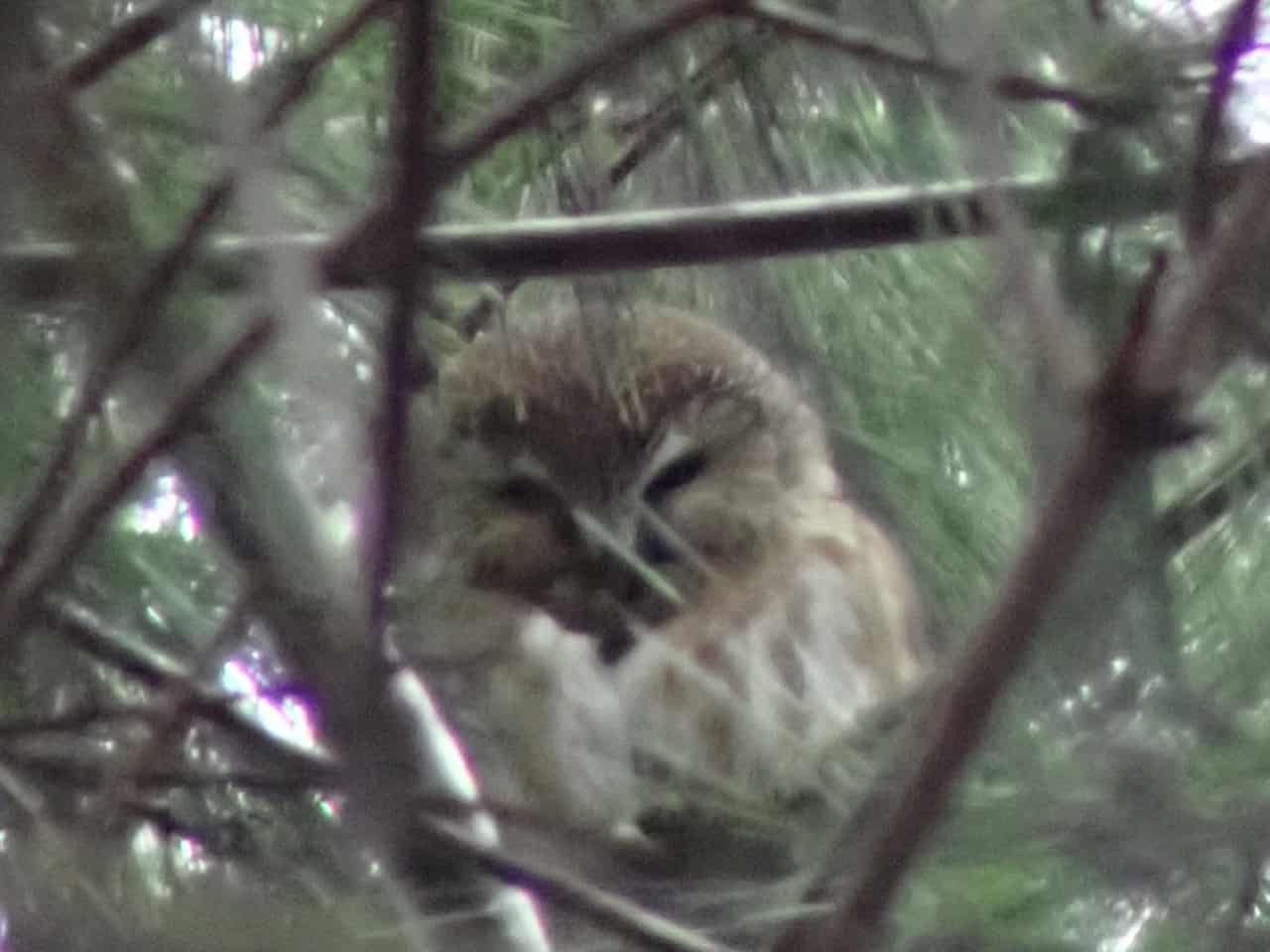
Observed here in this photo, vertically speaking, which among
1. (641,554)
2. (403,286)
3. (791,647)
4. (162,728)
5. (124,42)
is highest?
(124,42)

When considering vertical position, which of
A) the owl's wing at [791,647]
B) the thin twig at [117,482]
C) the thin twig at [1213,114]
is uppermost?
the thin twig at [117,482]

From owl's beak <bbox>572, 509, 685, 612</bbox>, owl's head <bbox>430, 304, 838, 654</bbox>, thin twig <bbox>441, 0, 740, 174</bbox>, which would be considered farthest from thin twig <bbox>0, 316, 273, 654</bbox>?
owl's head <bbox>430, 304, 838, 654</bbox>

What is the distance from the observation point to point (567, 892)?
3.02 feet

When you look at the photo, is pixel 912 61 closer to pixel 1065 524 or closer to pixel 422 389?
pixel 422 389

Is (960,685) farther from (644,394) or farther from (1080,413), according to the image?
(644,394)

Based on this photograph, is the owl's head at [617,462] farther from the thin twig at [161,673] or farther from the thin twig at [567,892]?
the thin twig at [567,892]

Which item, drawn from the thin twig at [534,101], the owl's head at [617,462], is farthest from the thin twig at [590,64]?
the owl's head at [617,462]

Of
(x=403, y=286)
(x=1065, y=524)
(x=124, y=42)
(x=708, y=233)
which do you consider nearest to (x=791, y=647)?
(x=708, y=233)

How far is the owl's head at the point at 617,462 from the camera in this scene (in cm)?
220

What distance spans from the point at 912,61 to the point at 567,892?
456 mm

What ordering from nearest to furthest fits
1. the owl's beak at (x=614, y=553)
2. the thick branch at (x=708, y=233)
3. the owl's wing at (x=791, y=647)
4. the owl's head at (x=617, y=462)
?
1. the thick branch at (x=708, y=233)
2. the owl's beak at (x=614, y=553)
3. the owl's wing at (x=791, y=647)
4. the owl's head at (x=617, y=462)

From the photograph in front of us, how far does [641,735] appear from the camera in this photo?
203 centimetres

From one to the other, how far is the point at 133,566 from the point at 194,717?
353mm

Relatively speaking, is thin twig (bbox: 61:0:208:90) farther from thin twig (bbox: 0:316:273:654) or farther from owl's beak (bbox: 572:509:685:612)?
owl's beak (bbox: 572:509:685:612)
